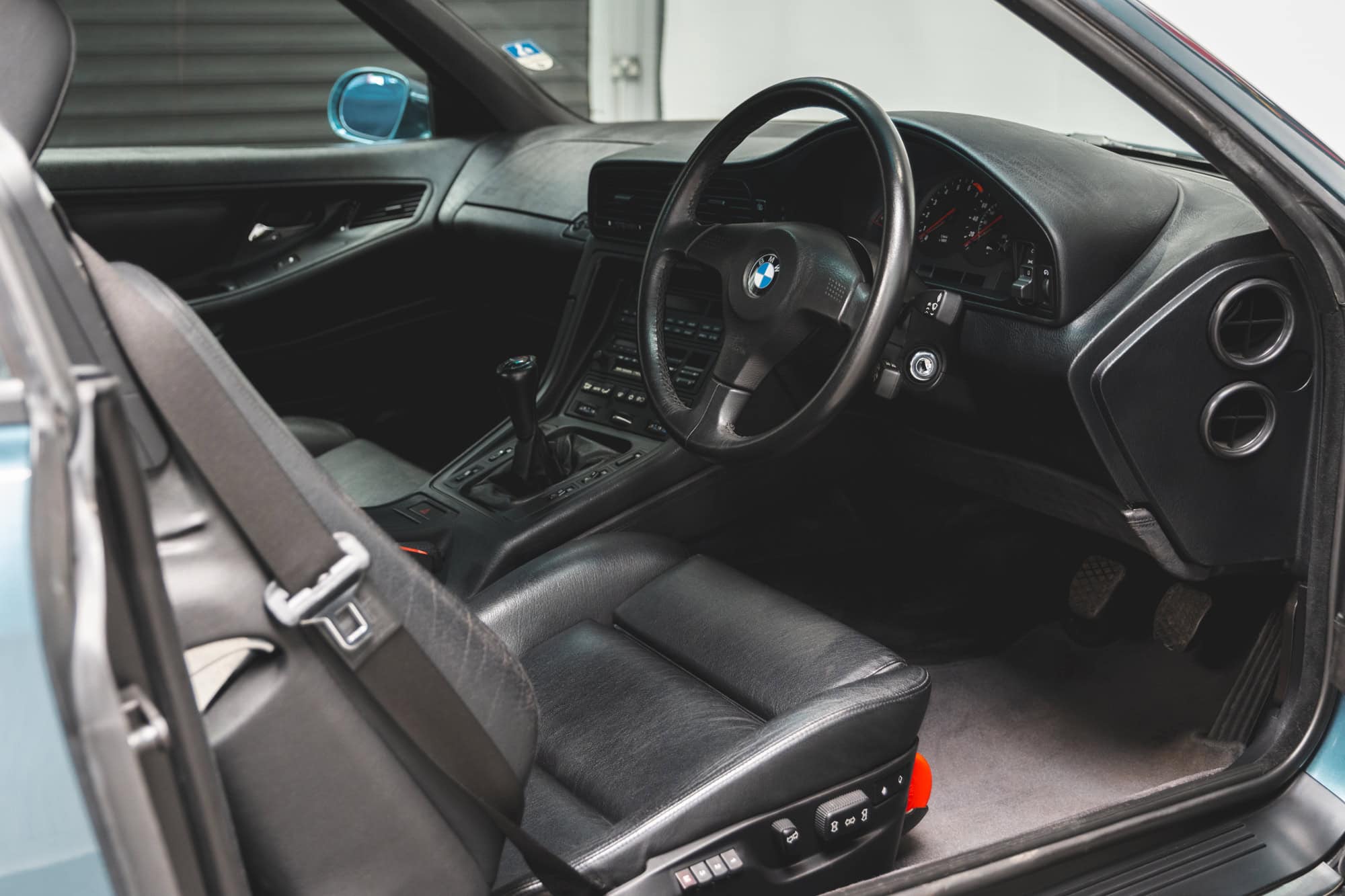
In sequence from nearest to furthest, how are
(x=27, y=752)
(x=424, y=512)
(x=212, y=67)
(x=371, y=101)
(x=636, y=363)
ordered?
(x=27, y=752)
(x=424, y=512)
(x=636, y=363)
(x=371, y=101)
(x=212, y=67)

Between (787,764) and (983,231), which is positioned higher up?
(983,231)

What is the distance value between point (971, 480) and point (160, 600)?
155 cm

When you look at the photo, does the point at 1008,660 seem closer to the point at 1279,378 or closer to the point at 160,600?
the point at 1279,378

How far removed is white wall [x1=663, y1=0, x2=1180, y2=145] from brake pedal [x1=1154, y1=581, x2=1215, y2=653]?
8.25 feet

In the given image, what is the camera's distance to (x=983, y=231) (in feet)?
5.45

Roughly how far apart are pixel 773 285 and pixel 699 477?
0.55 metres

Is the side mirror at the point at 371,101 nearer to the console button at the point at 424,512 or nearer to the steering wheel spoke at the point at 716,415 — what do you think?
the console button at the point at 424,512

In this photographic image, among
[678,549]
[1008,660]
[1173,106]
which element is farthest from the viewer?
[1008,660]

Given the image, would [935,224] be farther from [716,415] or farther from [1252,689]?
[1252,689]

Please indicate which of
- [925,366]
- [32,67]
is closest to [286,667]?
[32,67]

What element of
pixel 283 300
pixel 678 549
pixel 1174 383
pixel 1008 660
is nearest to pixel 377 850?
pixel 678 549

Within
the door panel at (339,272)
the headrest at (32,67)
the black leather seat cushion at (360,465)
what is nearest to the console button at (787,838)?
the headrest at (32,67)

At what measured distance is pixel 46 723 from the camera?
629mm

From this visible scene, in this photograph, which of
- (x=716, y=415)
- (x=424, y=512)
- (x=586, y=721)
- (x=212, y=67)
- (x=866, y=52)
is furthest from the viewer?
(x=866, y=52)
